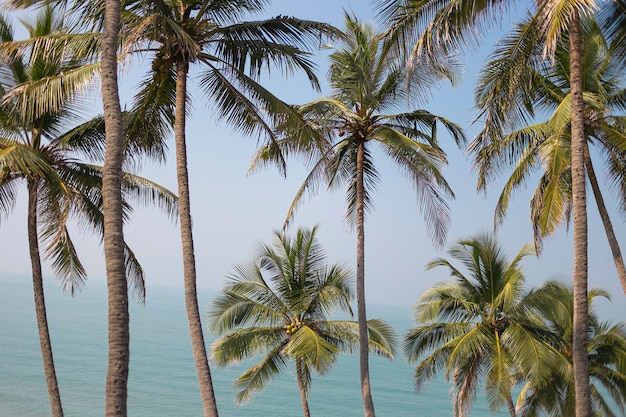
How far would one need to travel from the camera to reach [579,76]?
31.6 feet

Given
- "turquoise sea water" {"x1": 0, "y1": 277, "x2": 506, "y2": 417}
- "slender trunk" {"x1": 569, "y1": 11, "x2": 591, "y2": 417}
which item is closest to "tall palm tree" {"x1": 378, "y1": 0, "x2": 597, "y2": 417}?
"slender trunk" {"x1": 569, "y1": 11, "x2": 591, "y2": 417}

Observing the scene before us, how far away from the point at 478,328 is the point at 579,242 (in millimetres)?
7452

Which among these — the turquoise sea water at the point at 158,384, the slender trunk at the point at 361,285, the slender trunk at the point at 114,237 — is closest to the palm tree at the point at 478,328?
the slender trunk at the point at 361,285

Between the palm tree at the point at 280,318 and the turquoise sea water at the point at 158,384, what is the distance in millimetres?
16394

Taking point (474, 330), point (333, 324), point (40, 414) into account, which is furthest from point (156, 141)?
point (40, 414)

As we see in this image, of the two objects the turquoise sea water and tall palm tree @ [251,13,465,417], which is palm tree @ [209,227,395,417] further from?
the turquoise sea water

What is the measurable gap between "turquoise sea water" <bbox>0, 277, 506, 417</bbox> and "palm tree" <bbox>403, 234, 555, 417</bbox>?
668 inches

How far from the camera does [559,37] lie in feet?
31.4

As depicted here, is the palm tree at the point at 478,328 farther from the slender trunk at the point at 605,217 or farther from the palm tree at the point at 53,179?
the palm tree at the point at 53,179

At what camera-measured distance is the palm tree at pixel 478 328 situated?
15.7 metres

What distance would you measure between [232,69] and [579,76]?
5713 mm

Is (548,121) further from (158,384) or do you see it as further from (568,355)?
(158,384)

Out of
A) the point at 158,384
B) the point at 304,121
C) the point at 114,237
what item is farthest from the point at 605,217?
the point at 158,384

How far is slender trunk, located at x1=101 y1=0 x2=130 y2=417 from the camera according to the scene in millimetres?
6035
